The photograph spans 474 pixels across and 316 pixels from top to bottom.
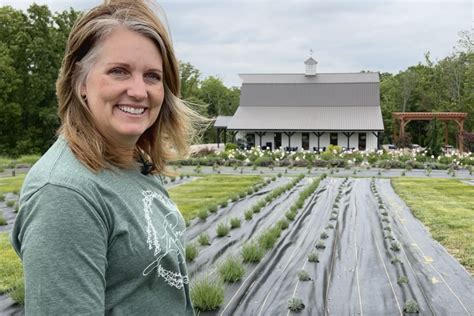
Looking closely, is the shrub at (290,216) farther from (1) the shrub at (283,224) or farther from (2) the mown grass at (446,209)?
(2) the mown grass at (446,209)

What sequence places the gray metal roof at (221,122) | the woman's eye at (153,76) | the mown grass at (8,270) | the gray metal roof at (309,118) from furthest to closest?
the gray metal roof at (221,122) → the gray metal roof at (309,118) → the mown grass at (8,270) → the woman's eye at (153,76)

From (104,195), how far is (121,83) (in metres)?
0.30

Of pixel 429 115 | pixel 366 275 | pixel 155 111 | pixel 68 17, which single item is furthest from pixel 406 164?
pixel 68 17

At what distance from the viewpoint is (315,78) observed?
128ft

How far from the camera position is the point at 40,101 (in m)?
31.9

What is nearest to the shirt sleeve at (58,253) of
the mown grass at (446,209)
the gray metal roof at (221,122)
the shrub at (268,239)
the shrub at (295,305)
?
the shrub at (295,305)

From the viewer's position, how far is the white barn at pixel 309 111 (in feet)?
112

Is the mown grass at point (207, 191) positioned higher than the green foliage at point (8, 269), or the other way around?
the green foliage at point (8, 269)

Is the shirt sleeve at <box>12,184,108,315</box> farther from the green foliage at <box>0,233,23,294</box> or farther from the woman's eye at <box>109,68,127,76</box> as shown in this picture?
the green foliage at <box>0,233,23,294</box>

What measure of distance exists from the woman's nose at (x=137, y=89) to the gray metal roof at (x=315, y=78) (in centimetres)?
3827

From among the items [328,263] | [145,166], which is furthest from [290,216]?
[145,166]

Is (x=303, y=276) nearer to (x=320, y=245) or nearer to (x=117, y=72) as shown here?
(x=320, y=245)

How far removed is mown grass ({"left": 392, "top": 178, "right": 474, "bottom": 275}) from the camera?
7566mm

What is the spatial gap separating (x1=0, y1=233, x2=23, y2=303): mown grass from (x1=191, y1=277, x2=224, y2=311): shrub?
173 cm
